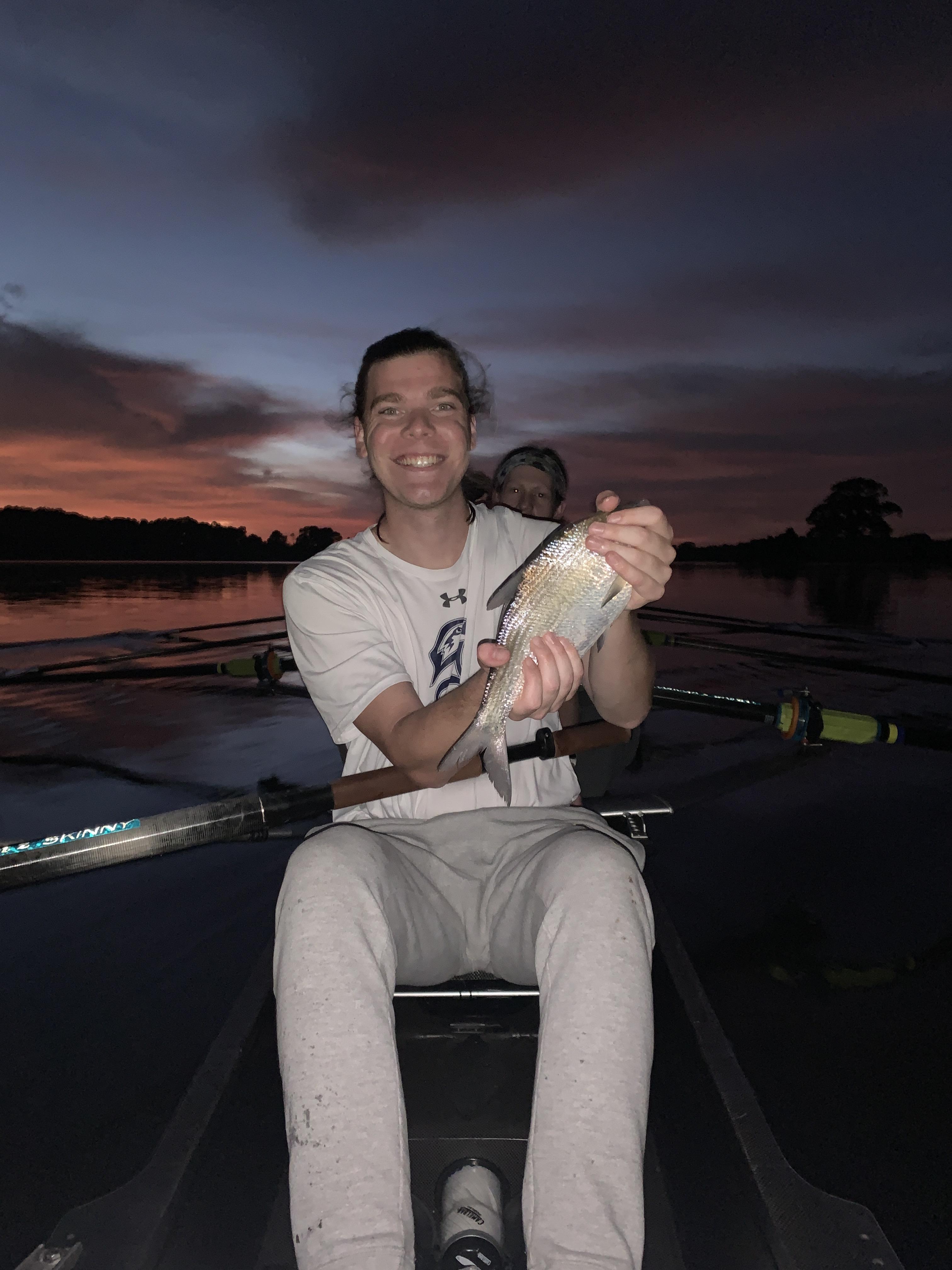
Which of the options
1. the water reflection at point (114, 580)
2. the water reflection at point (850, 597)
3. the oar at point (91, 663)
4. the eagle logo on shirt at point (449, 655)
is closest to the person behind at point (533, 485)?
the eagle logo on shirt at point (449, 655)

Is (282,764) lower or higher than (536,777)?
lower

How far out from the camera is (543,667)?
7.71 feet

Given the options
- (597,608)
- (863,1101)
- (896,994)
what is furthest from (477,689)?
(896,994)

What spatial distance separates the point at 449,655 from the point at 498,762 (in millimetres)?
774

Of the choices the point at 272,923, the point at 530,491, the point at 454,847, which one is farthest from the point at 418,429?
the point at 272,923

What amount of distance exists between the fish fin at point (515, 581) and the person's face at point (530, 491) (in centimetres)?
317

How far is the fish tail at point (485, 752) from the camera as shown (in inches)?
90.5

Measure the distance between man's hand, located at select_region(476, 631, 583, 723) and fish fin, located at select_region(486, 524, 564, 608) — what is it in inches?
7.1

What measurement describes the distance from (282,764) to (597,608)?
6210mm

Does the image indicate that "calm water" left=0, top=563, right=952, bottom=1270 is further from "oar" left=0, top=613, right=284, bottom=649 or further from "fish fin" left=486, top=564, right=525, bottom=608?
"oar" left=0, top=613, right=284, bottom=649

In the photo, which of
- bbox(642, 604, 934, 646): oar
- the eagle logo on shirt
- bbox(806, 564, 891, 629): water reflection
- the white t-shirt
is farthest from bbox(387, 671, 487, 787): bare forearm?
bbox(806, 564, 891, 629): water reflection

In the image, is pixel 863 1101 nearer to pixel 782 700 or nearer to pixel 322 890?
pixel 322 890

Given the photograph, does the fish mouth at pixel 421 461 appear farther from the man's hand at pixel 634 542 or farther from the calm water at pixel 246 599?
the calm water at pixel 246 599

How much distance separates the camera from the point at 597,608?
2.36 meters
